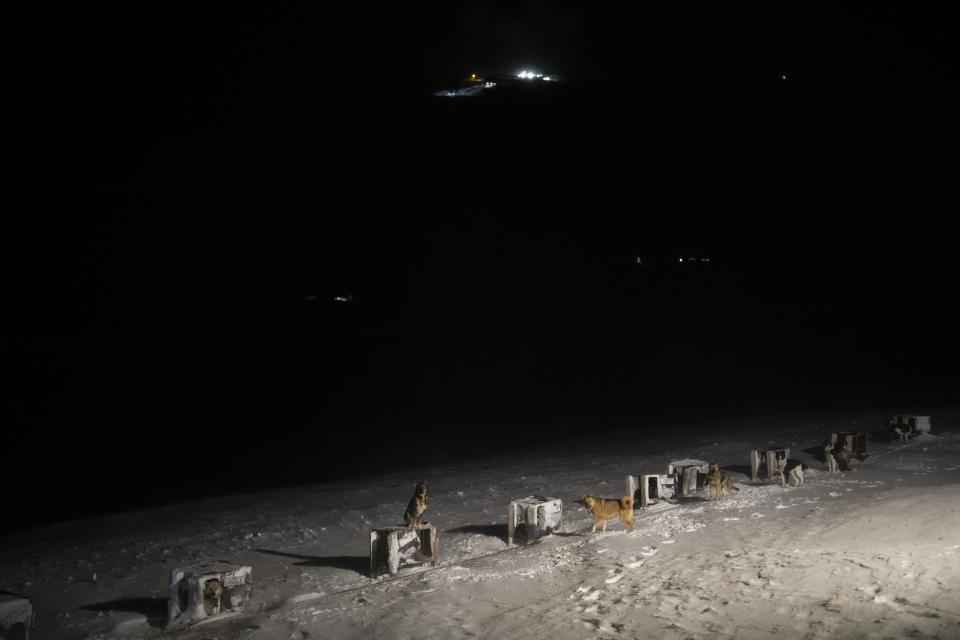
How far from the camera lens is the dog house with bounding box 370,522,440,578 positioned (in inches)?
215

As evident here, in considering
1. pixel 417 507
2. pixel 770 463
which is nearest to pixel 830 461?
pixel 770 463

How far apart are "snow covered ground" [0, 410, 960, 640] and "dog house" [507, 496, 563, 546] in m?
0.19

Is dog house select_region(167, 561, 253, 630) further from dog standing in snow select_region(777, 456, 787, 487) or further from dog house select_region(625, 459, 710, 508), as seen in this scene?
dog standing in snow select_region(777, 456, 787, 487)

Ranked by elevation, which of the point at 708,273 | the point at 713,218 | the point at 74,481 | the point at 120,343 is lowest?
the point at 74,481

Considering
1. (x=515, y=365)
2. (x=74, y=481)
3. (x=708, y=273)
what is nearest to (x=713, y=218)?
(x=708, y=273)

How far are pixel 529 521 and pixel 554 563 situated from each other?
0.73 meters

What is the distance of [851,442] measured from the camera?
867cm

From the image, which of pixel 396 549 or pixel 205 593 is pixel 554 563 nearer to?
pixel 396 549

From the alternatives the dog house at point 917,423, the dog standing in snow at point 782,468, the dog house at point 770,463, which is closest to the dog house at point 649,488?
the dog standing in snow at point 782,468

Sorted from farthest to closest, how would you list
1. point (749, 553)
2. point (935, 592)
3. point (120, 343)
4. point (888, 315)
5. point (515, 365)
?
1. point (888, 315)
2. point (120, 343)
3. point (515, 365)
4. point (749, 553)
5. point (935, 592)

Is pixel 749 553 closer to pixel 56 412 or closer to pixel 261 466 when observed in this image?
pixel 261 466

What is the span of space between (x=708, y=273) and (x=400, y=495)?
39.3 m

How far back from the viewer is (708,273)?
4481cm

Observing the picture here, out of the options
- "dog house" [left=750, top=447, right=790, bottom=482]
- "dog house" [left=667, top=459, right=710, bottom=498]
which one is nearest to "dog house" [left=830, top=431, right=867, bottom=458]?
"dog house" [left=750, top=447, right=790, bottom=482]
